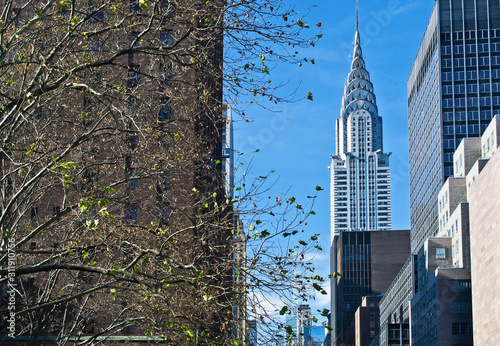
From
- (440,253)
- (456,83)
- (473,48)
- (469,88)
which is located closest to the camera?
(440,253)

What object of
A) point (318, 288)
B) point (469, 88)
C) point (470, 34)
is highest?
point (470, 34)

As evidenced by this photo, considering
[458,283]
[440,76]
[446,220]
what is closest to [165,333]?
[458,283]

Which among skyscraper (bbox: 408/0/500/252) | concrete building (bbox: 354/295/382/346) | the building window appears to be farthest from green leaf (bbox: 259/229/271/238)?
concrete building (bbox: 354/295/382/346)

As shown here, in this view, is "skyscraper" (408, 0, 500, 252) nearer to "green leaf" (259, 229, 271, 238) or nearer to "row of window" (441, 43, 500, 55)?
"row of window" (441, 43, 500, 55)

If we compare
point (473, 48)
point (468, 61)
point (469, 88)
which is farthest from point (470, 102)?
point (473, 48)

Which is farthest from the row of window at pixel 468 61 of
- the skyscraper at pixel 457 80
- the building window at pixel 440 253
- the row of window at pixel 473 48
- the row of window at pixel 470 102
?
the building window at pixel 440 253

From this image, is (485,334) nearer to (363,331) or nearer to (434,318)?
(434,318)

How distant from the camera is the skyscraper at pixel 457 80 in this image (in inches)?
5886

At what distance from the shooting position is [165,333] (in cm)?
1527

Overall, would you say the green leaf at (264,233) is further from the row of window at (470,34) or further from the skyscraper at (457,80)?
the row of window at (470,34)

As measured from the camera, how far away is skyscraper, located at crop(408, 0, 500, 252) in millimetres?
149500

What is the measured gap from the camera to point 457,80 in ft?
500

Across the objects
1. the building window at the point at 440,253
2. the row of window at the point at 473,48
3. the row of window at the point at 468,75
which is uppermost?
the row of window at the point at 473,48

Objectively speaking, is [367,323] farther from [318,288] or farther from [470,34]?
[318,288]
